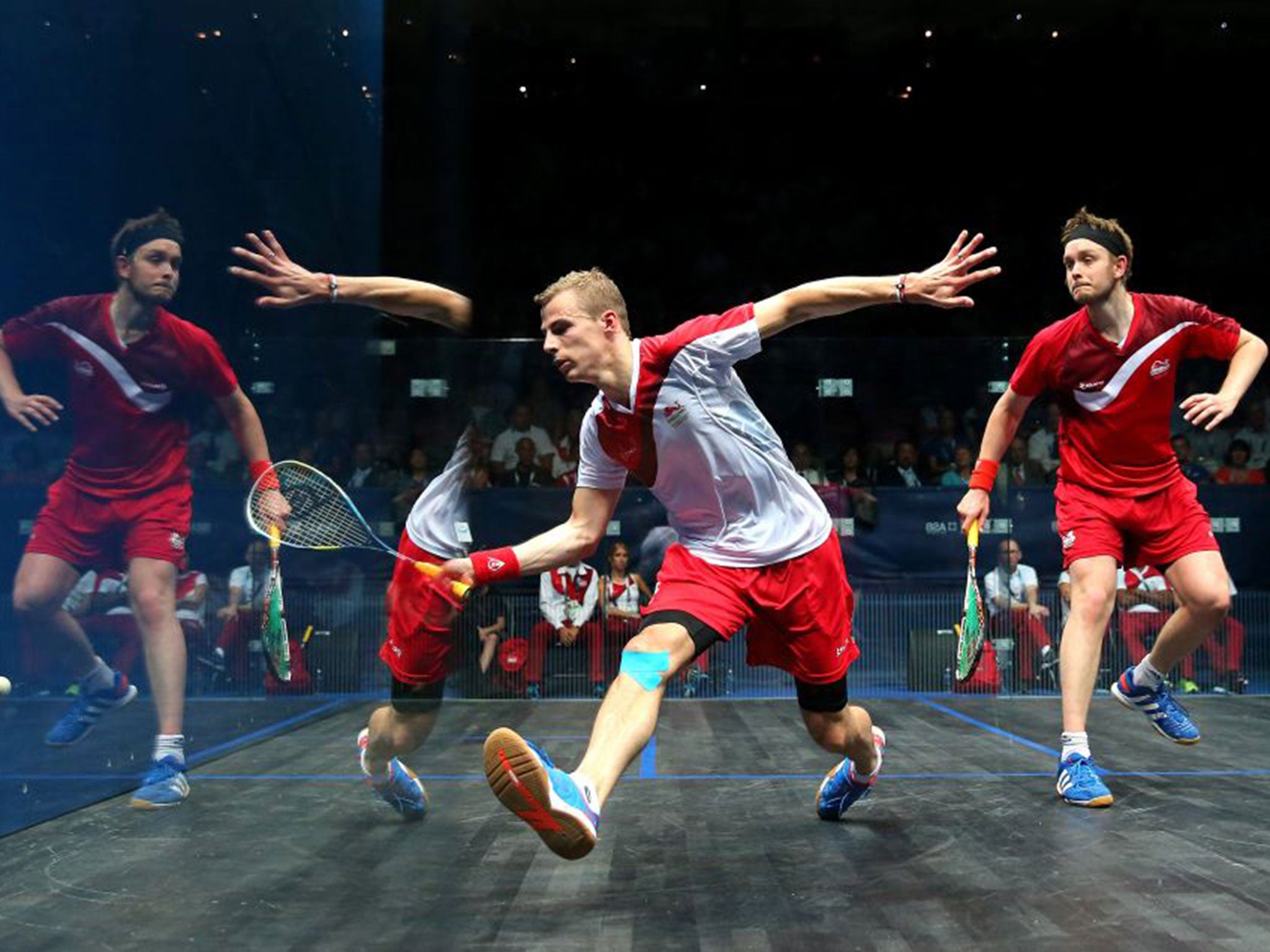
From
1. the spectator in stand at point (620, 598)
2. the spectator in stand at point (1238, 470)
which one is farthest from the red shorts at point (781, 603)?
the spectator in stand at point (1238, 470)

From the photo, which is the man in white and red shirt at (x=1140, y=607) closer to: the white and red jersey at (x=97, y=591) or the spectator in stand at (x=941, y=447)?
the spectator in stand at (x=941, y=447)

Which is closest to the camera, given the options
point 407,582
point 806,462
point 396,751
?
point 396,751

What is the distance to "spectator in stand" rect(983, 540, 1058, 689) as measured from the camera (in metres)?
5.48

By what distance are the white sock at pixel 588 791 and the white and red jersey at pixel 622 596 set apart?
3668 mm

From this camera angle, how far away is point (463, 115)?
223 inches

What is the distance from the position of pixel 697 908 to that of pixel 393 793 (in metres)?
0.94

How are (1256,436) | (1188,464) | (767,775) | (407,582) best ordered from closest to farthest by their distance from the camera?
(767,775) < (407,582) < (1188,464) < (1256,436)

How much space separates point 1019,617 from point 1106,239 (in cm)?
294

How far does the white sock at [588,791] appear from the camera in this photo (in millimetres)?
1618

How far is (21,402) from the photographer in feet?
7.15

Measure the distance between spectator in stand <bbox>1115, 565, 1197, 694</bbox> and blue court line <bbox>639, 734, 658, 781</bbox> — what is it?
8.79ft

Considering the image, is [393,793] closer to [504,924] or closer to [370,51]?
[504,924]

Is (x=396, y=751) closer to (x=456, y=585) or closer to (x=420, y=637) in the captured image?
(x=420, y=637)

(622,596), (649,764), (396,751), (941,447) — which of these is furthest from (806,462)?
(396,751)
